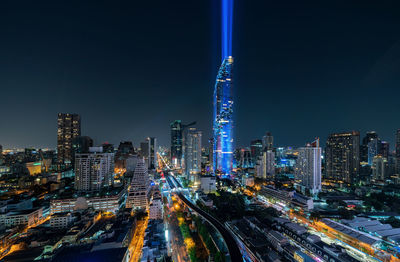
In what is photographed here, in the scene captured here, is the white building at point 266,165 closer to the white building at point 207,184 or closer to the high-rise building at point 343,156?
the high-rise building at point 343,156

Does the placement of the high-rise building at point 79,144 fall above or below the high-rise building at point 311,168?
above

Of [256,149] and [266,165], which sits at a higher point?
[256,149]

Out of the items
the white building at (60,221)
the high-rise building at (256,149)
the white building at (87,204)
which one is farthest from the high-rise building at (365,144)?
the white building at (60,221)

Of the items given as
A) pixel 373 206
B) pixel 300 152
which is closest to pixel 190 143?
pixel 300 152

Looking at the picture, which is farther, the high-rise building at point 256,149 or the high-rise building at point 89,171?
the high-rise building at point 256,149

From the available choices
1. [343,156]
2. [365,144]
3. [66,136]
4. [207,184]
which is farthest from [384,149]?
[66,136]

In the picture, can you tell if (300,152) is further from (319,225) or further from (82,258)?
(82,258)

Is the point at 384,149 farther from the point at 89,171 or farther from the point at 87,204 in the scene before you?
the point at 89,171
